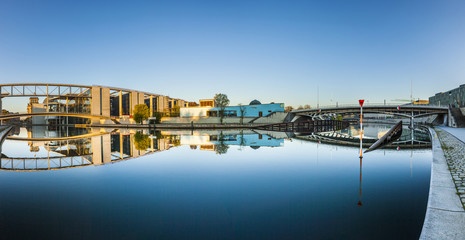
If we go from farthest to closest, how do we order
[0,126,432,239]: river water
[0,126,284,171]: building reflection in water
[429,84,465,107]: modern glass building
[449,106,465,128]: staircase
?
[429,84,465,107]: modern glass building < [449,106,465,128]: staircase < [0,126,284,171]: building reflection in water < [0,126,432,239]: river water

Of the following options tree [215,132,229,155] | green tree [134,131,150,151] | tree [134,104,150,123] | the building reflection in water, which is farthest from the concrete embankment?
tree [134,104,150,123]

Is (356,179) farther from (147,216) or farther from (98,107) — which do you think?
(98,107)

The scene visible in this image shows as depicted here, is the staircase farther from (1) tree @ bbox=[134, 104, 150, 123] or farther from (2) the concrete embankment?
(1) tree @ bbox=[134, 104, 150, 123]

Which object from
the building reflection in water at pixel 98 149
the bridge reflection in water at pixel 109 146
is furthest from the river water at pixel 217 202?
the bridge reflection in water at pixel 109 146

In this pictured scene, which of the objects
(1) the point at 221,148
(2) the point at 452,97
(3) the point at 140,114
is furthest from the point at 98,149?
(2) the point at 452,97

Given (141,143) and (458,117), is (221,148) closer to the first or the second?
(141,143)

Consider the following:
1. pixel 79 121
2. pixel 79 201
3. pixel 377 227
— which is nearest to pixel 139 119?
pixel 79 121

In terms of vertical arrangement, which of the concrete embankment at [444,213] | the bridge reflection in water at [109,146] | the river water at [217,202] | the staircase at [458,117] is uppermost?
the staircase at [458,117]

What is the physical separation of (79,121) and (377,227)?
116 meters

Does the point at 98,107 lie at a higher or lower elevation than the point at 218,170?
higher

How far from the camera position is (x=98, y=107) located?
8950 centimetres

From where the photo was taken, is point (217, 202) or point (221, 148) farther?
point (221, 148)

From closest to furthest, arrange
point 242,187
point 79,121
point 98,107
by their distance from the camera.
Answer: point 242,187
point 98,107
point 79,121

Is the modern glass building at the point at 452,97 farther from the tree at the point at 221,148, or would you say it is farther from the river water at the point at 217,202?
the river water at the point at 217,202
